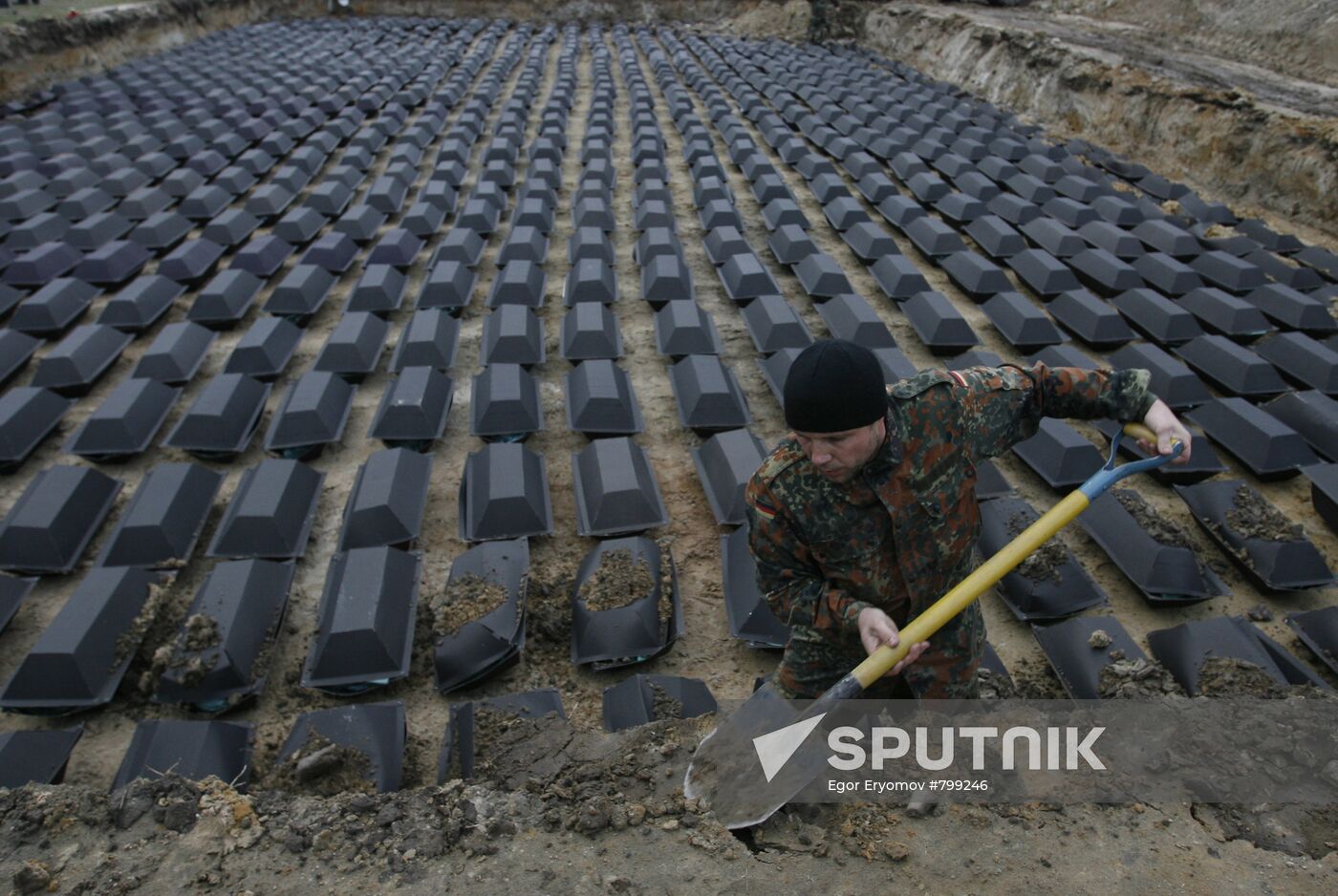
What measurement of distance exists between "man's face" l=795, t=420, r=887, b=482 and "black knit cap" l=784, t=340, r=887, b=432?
0.14 feet

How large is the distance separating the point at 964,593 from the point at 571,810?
154cm

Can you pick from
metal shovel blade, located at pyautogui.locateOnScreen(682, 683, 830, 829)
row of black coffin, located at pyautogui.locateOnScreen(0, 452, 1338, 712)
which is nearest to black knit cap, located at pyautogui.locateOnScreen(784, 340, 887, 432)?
metal shovel blade, located at pyautogui.locateOnScreen(682, 683, 830, 829)

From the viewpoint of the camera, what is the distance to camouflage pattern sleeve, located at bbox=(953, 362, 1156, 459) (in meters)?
2.55

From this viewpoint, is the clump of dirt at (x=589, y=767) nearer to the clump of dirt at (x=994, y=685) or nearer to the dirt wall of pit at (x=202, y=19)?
the clump of dirt at (x=994, y=685)

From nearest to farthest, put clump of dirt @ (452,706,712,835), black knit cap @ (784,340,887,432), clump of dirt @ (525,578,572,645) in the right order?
black knit cap @ (784,340,887,432) → clump of dirt @ (452,706,712,835) → clump of dirt @ (525,578,572,645)

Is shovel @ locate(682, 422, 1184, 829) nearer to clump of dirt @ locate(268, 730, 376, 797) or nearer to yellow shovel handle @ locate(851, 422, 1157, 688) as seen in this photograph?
yellow shovel handle @ locate(851, 422, 1157, 688)

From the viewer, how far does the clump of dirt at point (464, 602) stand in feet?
12.4

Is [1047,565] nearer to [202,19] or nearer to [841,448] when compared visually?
[841,448]

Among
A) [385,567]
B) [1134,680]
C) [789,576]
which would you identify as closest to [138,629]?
[385,567]

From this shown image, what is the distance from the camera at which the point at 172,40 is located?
2003 cm

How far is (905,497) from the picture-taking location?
2371 mm

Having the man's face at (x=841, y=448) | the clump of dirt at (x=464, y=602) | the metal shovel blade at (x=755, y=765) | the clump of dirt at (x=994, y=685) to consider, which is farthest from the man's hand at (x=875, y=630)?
the clump of dirt at (x=464, y=602)

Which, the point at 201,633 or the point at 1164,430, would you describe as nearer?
the point at 1164,430

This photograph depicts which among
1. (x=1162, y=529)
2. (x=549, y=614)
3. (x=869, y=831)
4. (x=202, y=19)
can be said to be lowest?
(x=549, y=614)
